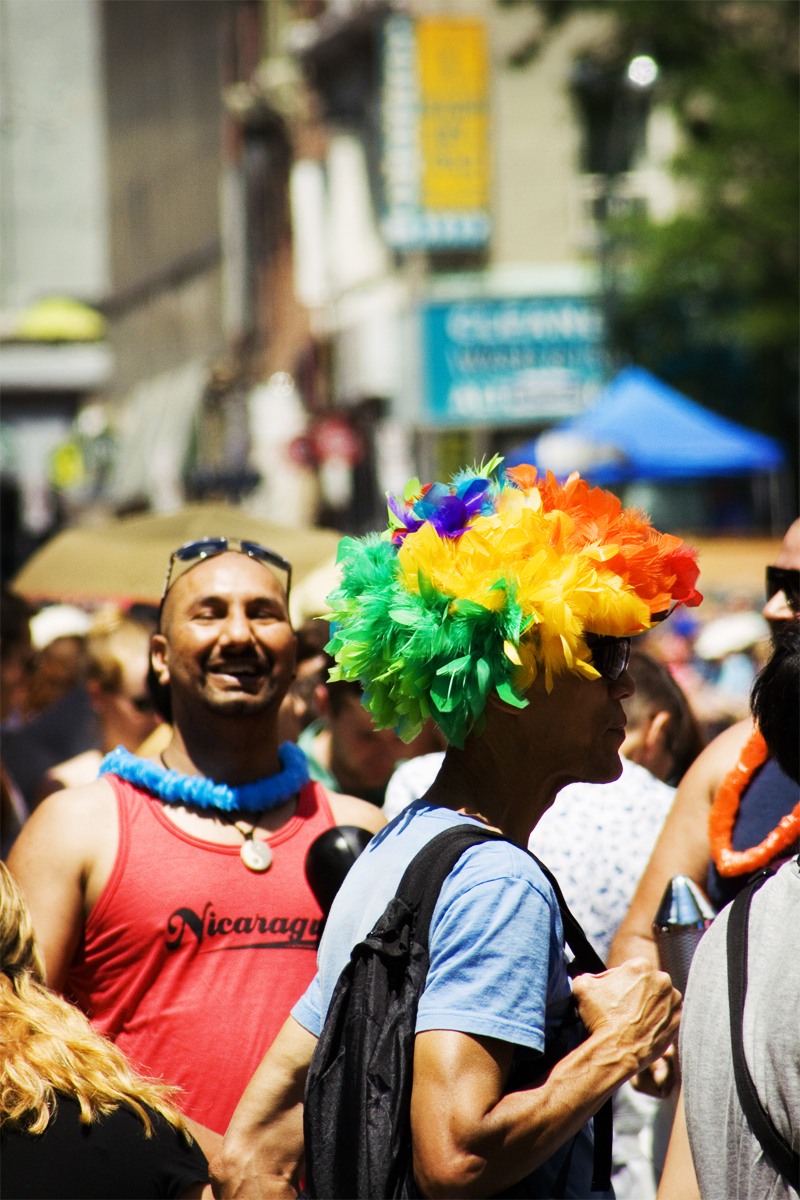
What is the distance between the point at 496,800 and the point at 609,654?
28 centimetres

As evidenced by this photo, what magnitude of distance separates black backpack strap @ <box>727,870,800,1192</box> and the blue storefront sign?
1724 cm

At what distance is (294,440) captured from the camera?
24.8 m

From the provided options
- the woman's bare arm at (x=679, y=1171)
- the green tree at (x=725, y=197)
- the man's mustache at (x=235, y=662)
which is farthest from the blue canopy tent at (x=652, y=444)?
the woman's bare arm at (x=679, y=1171)

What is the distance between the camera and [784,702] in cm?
228

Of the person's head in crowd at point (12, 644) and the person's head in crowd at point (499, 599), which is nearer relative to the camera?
the person's head in crowd at point (499, 599)

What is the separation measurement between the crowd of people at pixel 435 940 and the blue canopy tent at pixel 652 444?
8.78 m

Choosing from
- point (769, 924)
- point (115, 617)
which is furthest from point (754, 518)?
point (769, 924)

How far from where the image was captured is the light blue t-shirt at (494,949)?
1954mm

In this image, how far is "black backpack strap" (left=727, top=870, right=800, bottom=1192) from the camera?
2.06 m

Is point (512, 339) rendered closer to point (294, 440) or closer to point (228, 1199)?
point (294, 440)

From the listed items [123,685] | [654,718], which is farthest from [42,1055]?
[123,685]

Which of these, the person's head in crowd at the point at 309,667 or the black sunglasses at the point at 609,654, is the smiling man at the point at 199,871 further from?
the person's head in crowd at the point at 309,667

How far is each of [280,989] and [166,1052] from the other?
25 cm

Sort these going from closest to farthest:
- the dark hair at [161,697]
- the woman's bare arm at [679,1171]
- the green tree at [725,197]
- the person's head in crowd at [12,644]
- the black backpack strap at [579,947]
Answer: the black backpack strap at [579,947], the woman's bare arm at [679,1171], the dark hair at [161,697], the person's head in crowd at [12,644], the green tree at [725,197]
